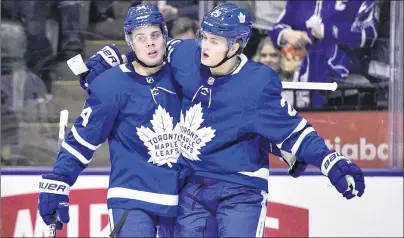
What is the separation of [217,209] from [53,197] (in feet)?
1.90

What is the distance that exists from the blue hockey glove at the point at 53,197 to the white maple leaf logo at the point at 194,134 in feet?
1.47

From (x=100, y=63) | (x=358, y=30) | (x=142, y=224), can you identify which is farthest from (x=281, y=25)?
(x=142, y=224)

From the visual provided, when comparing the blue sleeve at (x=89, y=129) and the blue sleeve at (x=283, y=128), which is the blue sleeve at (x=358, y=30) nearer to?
the blue sleeve at (x=283, y=128)

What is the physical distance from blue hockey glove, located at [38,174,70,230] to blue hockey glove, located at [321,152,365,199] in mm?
921

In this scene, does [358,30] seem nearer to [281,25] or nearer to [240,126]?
[281,25]

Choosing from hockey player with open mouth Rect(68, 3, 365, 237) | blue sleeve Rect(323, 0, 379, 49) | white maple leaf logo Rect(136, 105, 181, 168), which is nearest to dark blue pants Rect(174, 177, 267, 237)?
hockey player with open mouth Rect(68, 3, 365, 237)

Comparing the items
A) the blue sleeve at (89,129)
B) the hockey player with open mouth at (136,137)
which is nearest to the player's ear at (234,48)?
the hockey player with open mouth at (136,137)

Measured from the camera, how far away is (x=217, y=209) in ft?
12.7

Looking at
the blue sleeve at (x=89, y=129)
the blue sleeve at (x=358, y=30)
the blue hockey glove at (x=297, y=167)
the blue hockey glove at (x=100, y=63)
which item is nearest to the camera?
the blue sleeve at (x=89, y=129)

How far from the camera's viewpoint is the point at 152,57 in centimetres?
392

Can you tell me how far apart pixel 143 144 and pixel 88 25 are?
5.58 feet

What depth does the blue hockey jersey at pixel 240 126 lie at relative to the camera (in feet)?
12.7

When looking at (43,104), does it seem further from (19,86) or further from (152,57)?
(152,57)

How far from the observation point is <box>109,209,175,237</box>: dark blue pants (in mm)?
3838
